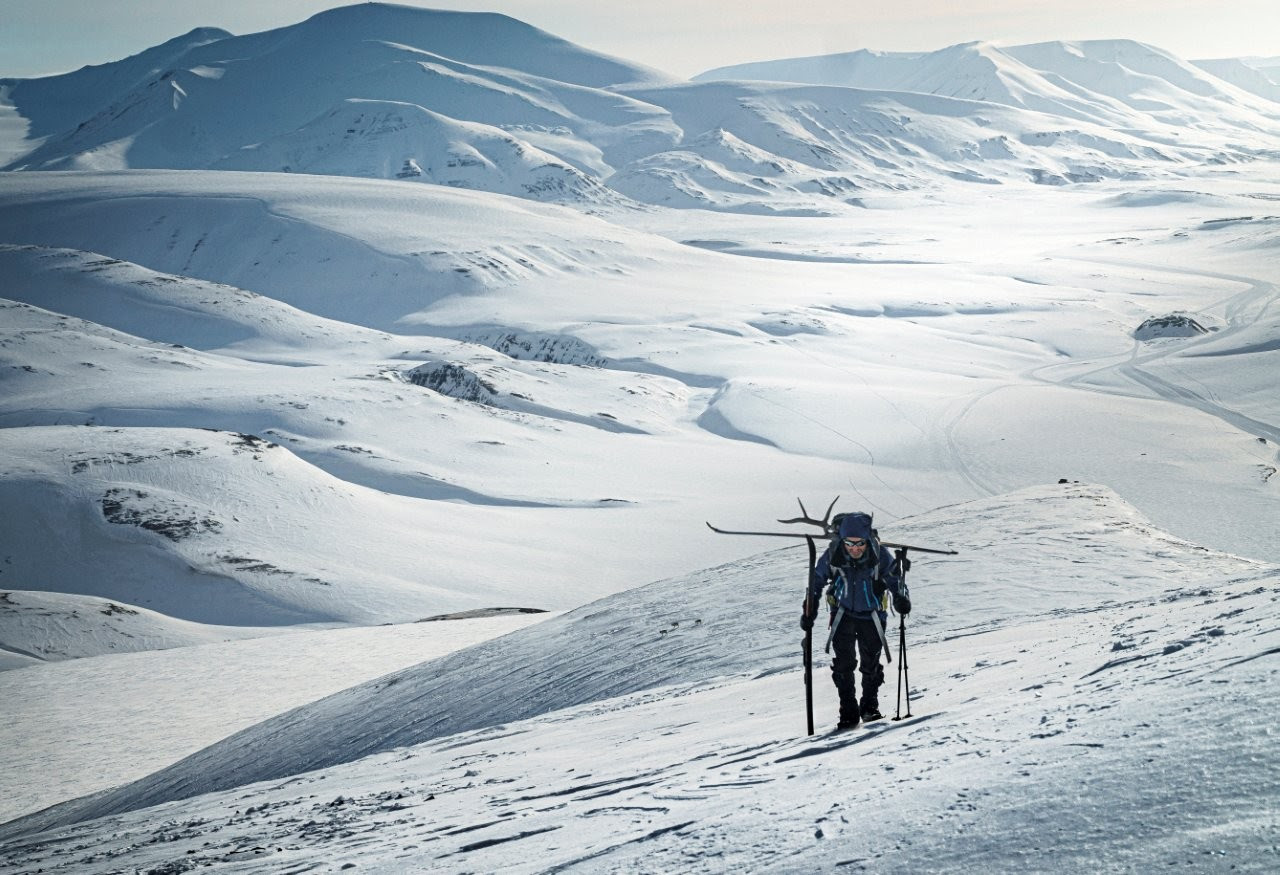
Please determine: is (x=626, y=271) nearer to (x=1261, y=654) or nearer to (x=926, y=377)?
(x=926, y=377)

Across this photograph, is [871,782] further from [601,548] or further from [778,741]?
[601,548]

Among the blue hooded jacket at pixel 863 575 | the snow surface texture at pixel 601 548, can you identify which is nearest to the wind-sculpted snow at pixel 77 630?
the snow surface texture at pixel 601 548

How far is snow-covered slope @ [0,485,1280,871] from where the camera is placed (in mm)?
4875

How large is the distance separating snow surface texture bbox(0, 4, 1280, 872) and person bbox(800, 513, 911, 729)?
0.58 m

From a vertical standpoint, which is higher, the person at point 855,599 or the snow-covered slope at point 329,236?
the snow-covered slope at point 329,236

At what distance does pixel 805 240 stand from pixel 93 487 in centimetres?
11907

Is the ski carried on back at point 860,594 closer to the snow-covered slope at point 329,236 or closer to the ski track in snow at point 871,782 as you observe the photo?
the ski track in snow at point 871,782

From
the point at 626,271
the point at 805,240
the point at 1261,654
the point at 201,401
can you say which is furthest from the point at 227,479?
the point at 805,240

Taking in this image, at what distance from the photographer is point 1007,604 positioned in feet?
39.7

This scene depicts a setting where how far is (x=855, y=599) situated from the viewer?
7.56 meters

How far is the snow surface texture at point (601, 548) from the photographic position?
19.1 feet

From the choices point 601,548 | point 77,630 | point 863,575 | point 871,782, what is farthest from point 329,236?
point 871,782

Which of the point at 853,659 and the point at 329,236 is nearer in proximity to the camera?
the point at 853,659

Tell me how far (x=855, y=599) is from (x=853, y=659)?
479 millimetres
